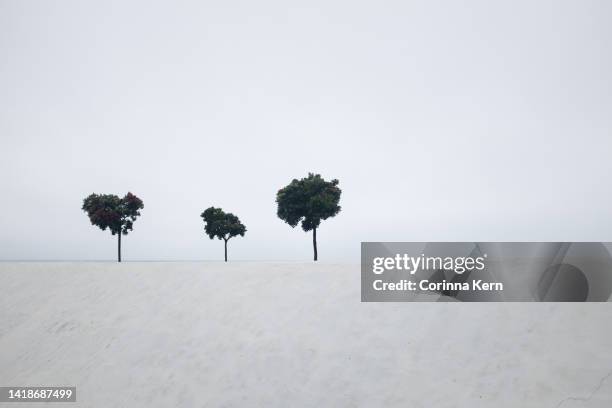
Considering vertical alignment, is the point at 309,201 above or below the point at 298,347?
above

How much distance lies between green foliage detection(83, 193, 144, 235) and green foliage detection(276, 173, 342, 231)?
1874 cm

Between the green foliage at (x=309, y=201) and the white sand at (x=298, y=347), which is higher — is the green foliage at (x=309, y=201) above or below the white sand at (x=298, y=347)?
above

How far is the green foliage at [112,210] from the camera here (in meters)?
51.1

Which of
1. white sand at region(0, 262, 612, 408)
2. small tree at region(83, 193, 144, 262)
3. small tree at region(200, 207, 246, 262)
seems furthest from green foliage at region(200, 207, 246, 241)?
white sand at region(0, 262, 612, 408)

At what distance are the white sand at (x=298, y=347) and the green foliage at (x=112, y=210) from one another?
29.7 metres

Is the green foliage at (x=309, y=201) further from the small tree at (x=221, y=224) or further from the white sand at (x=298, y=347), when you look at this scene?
the white sand at (x=298, y=347)

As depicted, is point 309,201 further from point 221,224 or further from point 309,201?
point 221,224

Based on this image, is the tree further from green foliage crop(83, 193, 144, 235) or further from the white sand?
the white sand

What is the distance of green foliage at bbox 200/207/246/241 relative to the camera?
58.9 meters

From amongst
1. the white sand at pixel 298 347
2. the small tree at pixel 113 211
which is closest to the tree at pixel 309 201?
the small tree at pixel 113 211

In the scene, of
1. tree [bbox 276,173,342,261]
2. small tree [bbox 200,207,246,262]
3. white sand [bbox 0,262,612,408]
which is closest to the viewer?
white sand [bbox 0,262,612,408]

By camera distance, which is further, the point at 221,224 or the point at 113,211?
the point at 221,224

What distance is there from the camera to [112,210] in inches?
2023

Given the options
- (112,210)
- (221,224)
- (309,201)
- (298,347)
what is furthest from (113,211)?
(298,347)
